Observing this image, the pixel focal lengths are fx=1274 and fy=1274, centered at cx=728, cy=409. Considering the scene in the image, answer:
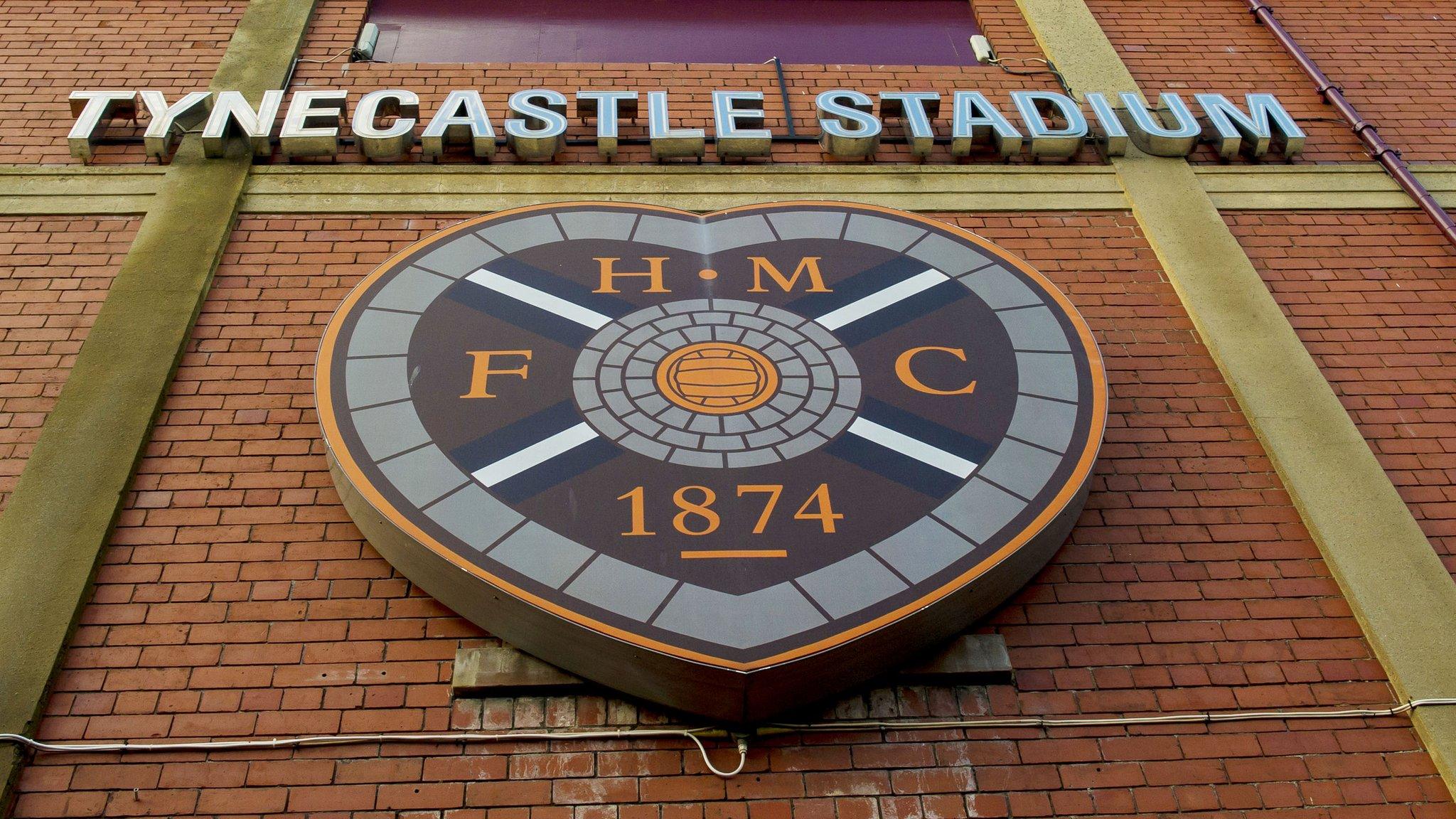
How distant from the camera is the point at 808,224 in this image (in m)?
8.42

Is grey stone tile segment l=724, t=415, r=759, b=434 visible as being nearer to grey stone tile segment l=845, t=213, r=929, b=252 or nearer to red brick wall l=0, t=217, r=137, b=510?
grey stone tile segment l=845, t=213, r=929, b=252

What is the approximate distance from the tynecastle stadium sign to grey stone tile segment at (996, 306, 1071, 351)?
2.24m

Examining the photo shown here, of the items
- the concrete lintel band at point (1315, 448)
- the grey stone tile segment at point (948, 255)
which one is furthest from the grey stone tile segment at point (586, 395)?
the concrete lintel band at point (1315, 448)

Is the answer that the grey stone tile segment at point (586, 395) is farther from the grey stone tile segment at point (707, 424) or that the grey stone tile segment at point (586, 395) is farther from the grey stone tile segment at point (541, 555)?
the grey stone tile segment at point (541, 555)

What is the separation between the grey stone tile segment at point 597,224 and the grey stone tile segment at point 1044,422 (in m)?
2.82

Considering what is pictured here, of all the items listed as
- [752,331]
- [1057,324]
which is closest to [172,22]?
[752,331]

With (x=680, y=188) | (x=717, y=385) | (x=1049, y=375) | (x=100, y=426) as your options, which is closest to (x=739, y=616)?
(x=717, y=385)

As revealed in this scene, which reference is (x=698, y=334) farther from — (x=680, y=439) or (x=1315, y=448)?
(x=1315, y=448)

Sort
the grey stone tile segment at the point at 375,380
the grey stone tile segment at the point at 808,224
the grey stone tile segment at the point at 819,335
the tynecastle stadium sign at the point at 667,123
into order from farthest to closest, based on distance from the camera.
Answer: the tynecastle stadium sign at the point at 667,123 < the grey stone tile segment at the point at 808,224 < the grey stone tile segment at the point at 819,335 < the grey stone tile segment at the point at 375,380

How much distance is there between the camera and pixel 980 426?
698 centimetres

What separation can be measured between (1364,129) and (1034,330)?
4357 mm

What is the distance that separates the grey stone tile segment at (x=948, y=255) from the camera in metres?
8.08

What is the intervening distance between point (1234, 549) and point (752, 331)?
2963 mm

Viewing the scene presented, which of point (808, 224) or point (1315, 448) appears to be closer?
point (1315, 448)
